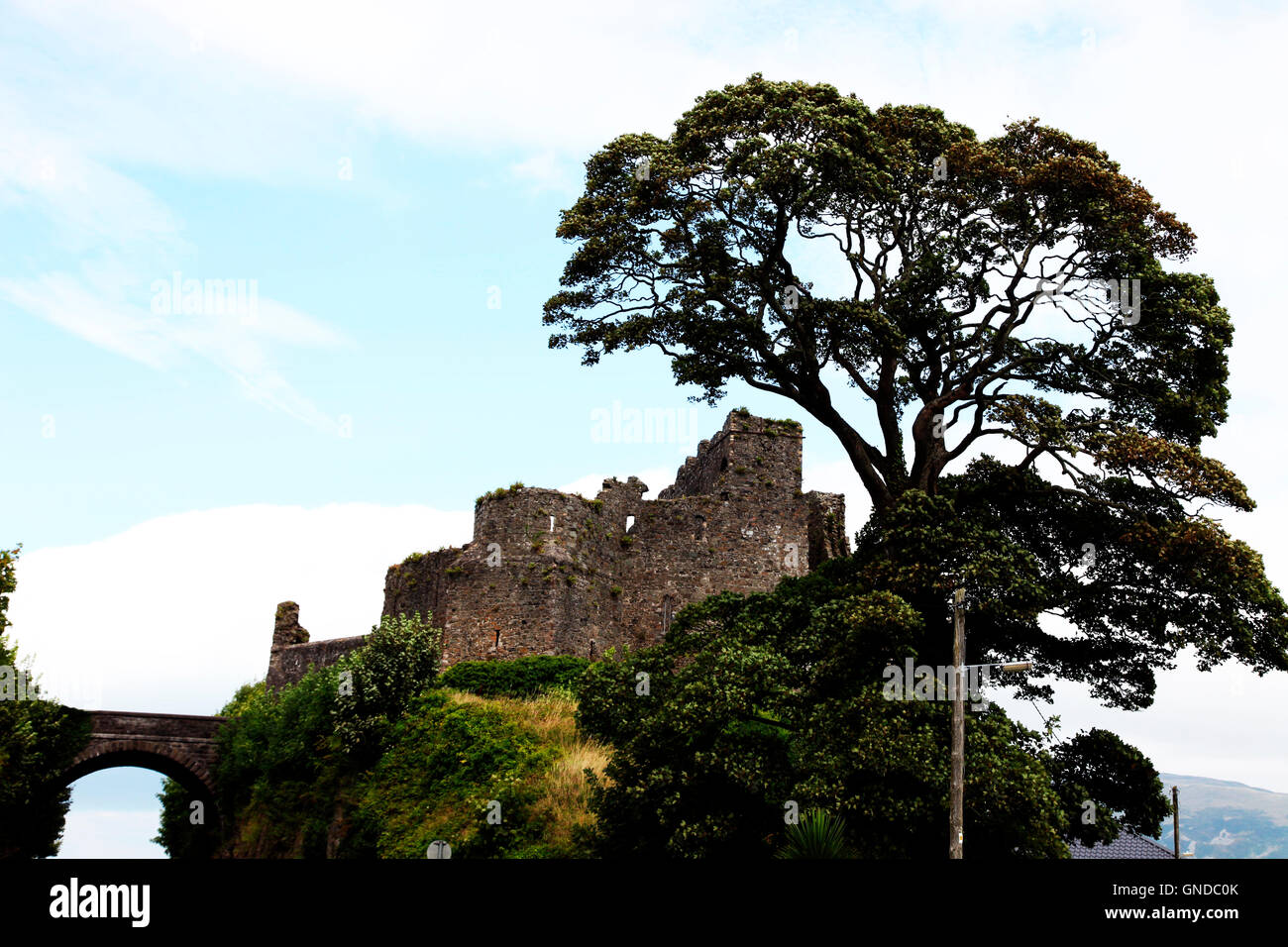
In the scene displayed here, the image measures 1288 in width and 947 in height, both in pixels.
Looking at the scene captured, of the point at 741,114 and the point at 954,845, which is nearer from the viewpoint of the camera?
the point at 954,845

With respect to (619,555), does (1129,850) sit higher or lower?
lower

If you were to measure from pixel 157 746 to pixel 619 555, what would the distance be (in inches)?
758

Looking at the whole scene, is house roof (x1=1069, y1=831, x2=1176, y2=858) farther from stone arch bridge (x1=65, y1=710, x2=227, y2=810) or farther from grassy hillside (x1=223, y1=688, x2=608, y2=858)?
stone arch bridge (x1=65, y1=710, x2=227, y2=810)

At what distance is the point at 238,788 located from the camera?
4222 cm

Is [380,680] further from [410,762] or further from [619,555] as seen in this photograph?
[619,555]

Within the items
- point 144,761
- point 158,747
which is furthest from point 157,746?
point 144,761

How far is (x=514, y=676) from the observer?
35.8 metres

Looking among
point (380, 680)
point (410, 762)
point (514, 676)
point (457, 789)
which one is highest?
point (514, 676)

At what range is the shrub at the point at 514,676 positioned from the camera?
116ft

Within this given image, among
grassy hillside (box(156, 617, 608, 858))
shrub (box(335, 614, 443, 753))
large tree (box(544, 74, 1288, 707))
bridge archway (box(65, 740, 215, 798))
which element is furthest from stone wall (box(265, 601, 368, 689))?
large tree (box(544, 74, 1288, 707))

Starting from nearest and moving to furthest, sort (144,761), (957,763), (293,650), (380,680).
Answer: (957,763), (380,680), (144,761), (293,650)
